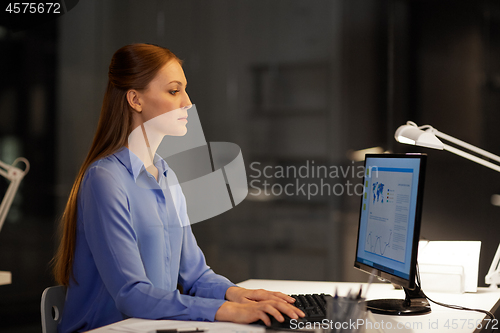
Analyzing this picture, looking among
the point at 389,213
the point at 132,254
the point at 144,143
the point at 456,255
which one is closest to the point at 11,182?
the point at 144,143

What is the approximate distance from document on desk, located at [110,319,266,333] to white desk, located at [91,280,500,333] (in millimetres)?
30

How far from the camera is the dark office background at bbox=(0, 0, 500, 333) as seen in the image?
2.36 meters

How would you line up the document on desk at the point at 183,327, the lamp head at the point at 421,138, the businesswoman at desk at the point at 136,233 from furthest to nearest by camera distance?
the lamp head at the point at 421,138 < the businesswoman at desk at the point at 136,233 < the document on desk at the point at 183,327

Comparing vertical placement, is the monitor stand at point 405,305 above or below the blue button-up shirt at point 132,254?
below

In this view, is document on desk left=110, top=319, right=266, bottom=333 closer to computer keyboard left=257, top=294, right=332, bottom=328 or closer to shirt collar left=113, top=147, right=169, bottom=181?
computer keyboard left=257, top=294, right=332, bottom=328

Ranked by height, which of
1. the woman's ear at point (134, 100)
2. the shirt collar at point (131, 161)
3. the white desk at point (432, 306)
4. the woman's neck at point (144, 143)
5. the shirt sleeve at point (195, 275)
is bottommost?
the white desk at point (432, 306)

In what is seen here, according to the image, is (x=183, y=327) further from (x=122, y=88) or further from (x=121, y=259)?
(x=122, y=88)

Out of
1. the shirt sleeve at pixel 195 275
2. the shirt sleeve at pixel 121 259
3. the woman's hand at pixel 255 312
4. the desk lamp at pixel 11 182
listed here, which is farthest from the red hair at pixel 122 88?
the desk lamp at pixel 11 182

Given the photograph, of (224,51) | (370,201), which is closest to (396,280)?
(370,201)

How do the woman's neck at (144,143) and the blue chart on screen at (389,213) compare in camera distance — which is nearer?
the blue chart on screen at (389,213)

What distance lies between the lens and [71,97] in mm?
2734

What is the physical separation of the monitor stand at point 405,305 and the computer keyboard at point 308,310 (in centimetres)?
19

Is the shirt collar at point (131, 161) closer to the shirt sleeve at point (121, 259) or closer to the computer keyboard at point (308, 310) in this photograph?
the shirt sleeve at point (121, 259)

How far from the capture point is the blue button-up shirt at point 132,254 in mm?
1123
